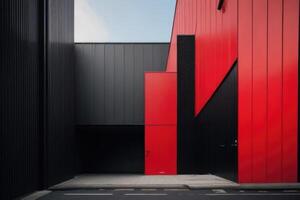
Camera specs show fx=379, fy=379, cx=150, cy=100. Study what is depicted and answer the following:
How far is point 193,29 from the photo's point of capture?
1791cm

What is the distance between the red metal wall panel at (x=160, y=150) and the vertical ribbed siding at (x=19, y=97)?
723 centimetres

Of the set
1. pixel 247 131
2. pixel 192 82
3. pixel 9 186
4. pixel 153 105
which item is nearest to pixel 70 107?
pixel 153 105

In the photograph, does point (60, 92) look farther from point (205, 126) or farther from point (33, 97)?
point (205, 126)

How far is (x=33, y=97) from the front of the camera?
11914 millimetres

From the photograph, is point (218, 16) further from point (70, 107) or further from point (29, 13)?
point (70, 107)

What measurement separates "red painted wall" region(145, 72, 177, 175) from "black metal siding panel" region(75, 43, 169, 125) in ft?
10.9

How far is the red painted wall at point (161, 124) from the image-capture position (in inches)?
720

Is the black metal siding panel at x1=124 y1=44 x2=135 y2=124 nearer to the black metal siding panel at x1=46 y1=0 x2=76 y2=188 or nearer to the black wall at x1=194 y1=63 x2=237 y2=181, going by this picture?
the black metal siding panel at x1=46 y1=0 x2=76 y2=188

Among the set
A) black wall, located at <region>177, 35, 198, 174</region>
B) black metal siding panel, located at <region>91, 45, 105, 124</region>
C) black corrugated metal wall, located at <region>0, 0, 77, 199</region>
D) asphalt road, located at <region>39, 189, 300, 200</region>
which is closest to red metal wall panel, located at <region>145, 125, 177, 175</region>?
black wall, located at <region>177, 35, 198, 174</region>

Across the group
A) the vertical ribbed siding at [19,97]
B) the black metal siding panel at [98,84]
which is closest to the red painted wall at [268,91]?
the vertical ribbed siding at [19,97]

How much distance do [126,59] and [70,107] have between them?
6065 mm

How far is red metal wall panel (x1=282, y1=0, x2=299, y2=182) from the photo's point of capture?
10.0m

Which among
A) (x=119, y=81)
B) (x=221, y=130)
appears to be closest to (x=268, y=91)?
(x=221, y=130)

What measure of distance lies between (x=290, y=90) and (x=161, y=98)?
910 centimetres
